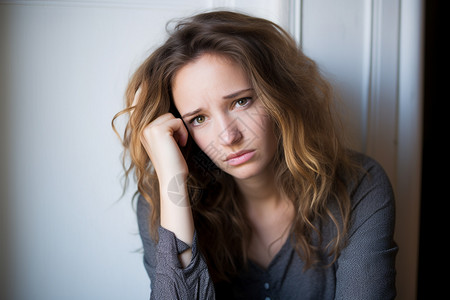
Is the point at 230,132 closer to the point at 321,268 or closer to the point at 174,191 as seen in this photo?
the point at 174,191

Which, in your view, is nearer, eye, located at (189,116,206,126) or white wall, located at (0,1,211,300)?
eye, located at (189,116,206,126)

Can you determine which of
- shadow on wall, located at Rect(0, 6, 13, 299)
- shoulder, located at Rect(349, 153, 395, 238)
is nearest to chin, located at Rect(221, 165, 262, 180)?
shoulder, located at Rect(349, 153, 395, 238)

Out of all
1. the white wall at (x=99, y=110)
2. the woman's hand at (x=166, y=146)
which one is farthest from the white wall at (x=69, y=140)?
the woman's hand at (x=166, y=146)

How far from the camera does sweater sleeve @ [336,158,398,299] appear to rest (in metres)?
0.89

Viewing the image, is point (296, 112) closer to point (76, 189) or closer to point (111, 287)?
point (76, 189)

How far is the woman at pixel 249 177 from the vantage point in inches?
35.9

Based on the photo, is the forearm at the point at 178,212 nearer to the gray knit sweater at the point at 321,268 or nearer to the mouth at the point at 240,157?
the gray knit sweater at the point at 321,268

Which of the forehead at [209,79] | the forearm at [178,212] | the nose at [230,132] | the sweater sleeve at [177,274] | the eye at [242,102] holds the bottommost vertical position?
the sweater sleeve at [177,274]

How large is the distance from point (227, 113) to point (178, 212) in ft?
1.00

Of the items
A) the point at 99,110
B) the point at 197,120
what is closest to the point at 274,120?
the point at 197,120

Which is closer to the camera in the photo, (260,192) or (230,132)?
(230,132)

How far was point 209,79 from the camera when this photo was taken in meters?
0.89

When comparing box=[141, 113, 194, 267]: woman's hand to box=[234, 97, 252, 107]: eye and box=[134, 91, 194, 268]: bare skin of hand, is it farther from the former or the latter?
box=[234, 97, 252, 107]: eye

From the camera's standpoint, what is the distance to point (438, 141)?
1813 millimetres
